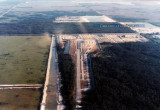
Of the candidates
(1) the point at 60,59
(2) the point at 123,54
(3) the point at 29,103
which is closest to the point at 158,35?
(2) the point at 123,54

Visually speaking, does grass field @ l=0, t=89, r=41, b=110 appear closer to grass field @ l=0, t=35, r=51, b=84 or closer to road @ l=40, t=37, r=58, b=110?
road @ l=40, t=37, r=58, b=110

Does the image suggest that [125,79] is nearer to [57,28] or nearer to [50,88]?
[50,88]

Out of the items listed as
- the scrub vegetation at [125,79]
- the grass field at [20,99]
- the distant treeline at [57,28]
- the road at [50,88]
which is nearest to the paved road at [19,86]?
the grass field at [20,99]

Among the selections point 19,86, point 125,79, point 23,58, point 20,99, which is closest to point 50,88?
point 20,99

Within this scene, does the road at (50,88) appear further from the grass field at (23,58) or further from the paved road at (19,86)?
the paved road at (19,86)

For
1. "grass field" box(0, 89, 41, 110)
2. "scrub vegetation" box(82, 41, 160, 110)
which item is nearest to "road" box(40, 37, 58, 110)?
"grass field" box(0, 89, 41, 110)
